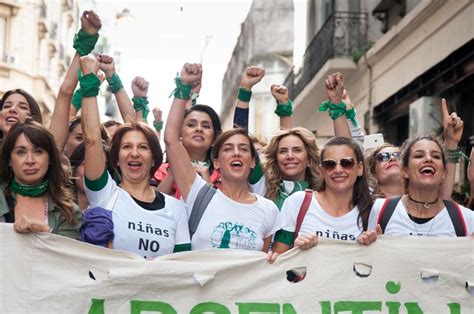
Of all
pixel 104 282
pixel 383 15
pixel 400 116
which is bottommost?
pixel 104 282

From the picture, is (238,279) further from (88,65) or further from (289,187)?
(88,65)

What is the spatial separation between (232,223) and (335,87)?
1.49 meters

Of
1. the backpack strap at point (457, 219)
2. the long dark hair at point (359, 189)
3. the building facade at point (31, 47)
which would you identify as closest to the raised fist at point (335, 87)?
the long dark hair at point (359, 189)

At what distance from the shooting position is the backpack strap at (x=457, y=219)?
478 centimetres

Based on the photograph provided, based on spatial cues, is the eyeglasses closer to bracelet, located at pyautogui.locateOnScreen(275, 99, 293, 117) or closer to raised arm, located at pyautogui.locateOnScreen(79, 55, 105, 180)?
bracelet, located at pyautogui.locateOnScreen(275, 99, 293, 117)

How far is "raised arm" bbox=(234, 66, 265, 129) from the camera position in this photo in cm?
580

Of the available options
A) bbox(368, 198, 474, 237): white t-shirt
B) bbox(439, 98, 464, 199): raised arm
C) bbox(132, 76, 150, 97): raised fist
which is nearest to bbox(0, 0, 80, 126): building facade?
bbox(132, 76, 150, 97): raised fist

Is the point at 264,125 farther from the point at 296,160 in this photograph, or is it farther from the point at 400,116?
the point at 296,160

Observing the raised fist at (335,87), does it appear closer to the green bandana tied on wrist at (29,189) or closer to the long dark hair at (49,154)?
the long dark hair at (49,154)

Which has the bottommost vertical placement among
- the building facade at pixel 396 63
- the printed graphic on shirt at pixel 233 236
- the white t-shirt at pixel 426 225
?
the printed graphic on shirt at pixel 233 236

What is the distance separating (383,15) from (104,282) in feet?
40.7

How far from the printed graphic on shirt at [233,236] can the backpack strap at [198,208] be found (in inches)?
5.1

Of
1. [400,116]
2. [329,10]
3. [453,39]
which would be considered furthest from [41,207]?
[329,10]

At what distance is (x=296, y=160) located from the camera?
18.7 ft
